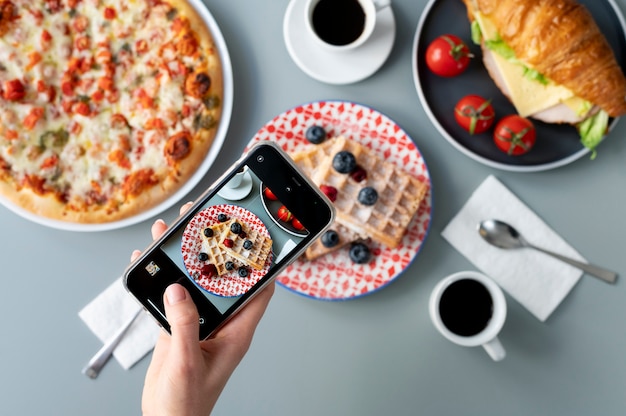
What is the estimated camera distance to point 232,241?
1.48m

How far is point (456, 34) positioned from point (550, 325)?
117cm

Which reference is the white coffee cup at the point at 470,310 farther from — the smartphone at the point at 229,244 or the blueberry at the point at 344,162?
the smartphone at the point at 229,244

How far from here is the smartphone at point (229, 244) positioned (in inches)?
57.3

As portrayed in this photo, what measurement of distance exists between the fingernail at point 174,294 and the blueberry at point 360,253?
751mm

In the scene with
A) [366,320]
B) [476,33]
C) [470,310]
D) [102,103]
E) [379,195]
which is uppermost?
[102,103]

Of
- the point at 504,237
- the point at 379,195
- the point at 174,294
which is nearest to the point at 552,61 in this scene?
the point at 504,237

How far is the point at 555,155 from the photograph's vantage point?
6.65ft

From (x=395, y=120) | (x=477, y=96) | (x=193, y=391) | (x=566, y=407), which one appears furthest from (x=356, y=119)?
(x=566, y=407)

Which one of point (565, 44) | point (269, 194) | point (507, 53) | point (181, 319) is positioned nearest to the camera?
point (181, 319)

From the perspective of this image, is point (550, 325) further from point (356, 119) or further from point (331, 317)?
point (356, 119)

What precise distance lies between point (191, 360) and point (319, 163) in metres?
0.92

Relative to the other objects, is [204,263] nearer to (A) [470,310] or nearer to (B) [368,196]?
(B) [368,196]

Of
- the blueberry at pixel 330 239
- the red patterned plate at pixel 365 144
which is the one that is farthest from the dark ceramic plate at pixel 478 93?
the blueberry at pixel 330 239

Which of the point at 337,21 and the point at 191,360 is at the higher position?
the point at 337,21
